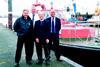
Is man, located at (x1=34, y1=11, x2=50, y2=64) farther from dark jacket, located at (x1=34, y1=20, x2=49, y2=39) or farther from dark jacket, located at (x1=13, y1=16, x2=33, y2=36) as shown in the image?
dark jacket, located at (x1=13, y1=16, x2=33, y2=36)

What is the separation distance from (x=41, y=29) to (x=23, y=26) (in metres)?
0.64

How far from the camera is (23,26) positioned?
1080 centimetres

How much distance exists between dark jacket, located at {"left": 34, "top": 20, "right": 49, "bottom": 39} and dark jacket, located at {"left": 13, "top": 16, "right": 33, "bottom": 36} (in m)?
0.26

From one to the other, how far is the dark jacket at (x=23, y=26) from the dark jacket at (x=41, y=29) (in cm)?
26

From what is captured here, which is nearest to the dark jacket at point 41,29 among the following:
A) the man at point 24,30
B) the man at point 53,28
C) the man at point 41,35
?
the man at point 41,35

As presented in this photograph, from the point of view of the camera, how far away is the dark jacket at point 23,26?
10727 mm

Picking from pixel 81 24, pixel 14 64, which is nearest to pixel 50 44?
pixel 14 64

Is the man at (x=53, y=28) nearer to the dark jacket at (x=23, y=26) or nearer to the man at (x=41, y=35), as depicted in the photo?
the man at (x=41, y=35)

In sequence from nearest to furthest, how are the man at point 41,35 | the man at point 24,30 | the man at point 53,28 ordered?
the man at point 24,30 → the man at point 41,35 → the man at point 53,28

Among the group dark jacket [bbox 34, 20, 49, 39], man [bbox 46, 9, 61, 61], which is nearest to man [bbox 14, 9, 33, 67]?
dark jacket [bbox 34, 20, 49, 39]

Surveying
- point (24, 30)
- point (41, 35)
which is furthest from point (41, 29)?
point (24, 30)

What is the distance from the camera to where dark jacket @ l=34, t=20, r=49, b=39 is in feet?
36.4

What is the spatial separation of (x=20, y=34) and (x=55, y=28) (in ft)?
4.50

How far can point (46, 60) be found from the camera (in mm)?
11570
